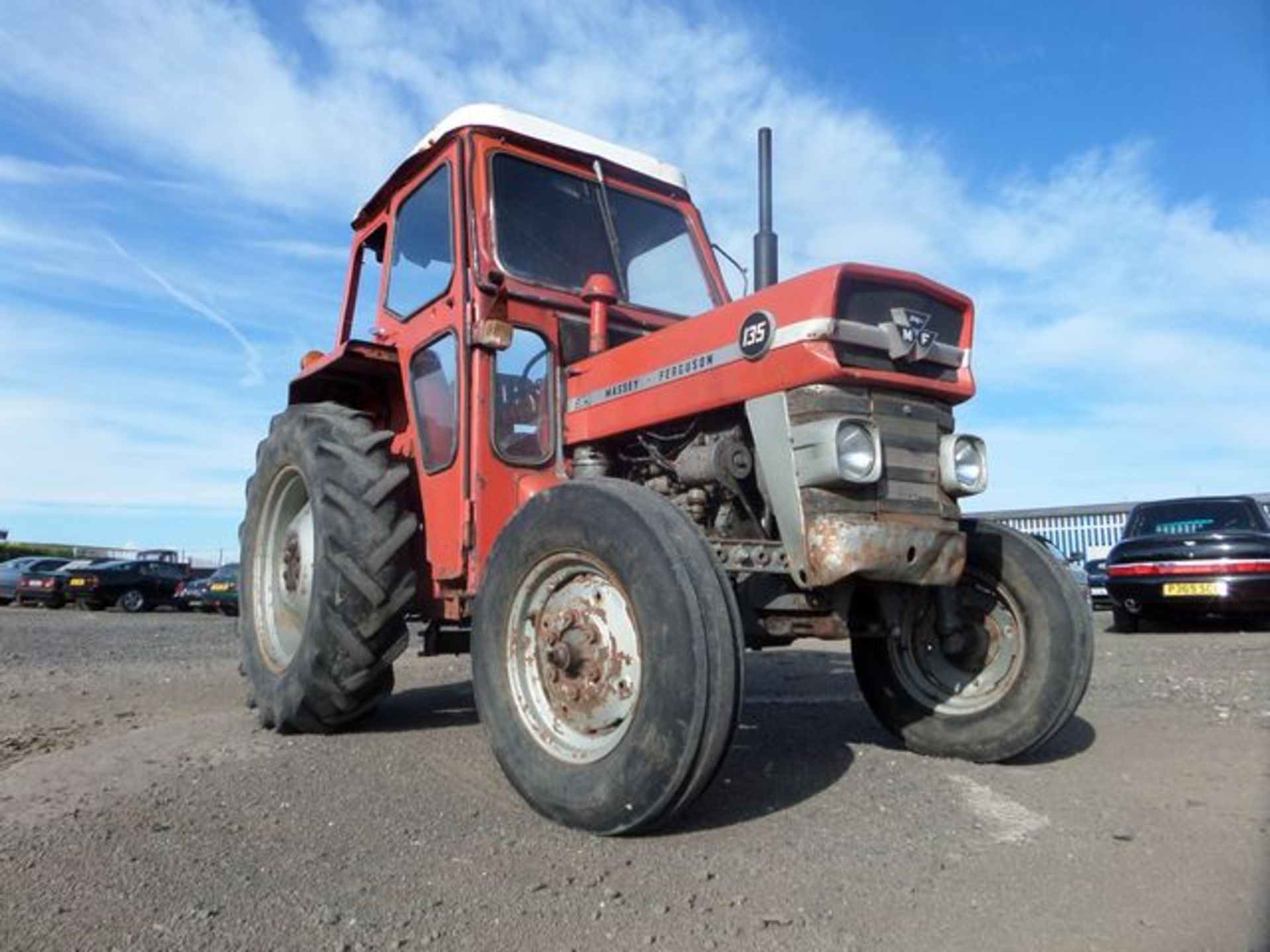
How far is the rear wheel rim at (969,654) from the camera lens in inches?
160

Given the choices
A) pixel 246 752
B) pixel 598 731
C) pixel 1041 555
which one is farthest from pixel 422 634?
pixel 1041 555

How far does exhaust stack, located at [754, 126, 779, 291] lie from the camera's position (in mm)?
4664

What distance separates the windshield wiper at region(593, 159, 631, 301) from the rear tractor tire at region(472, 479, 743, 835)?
173cm

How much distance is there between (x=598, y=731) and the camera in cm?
321

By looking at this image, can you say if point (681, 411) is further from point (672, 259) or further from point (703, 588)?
point (672, 259)

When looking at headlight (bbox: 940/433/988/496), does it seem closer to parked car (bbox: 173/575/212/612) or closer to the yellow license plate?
the yellow license plate

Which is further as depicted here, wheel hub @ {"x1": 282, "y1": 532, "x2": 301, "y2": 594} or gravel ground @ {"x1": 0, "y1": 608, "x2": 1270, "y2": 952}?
wheel hub @ {"x1": 282, "y1": 532, "x2": 301, "y2": 594}

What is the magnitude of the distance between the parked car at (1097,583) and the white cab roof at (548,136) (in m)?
12.7

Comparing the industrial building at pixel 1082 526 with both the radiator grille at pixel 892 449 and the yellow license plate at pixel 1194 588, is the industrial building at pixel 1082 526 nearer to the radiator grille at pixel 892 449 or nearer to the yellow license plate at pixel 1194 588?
the yellow license plate at pixel 1194 588

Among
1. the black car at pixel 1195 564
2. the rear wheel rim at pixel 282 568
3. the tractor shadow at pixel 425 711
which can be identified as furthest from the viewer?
the black car at pixel 1195 564

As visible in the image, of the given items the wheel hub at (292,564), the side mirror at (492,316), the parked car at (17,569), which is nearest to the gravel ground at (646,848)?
the wheel hub at (292,564)

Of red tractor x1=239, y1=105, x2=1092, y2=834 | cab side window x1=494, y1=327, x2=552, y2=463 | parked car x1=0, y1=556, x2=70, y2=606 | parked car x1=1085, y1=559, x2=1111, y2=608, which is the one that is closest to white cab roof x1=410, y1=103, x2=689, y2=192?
red tractor x1=239, y1=105, x2=1092, y2=834

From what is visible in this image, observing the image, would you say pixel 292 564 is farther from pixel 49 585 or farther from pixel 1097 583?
pixel 49 585

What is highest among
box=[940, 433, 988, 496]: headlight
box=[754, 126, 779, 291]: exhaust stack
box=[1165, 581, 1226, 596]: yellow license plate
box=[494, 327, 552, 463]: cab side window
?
box=[754, 126, 779, 291]: exhaust stack
